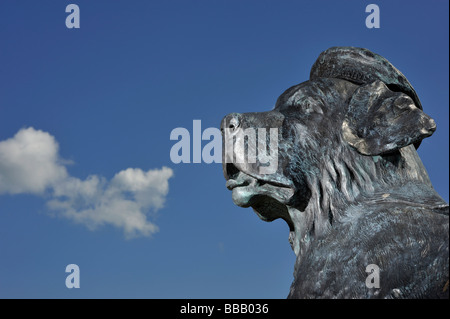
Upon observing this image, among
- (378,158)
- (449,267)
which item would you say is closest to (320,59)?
(378,158)

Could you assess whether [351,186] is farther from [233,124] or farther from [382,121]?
[233,124]

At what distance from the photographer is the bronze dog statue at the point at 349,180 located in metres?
4.38

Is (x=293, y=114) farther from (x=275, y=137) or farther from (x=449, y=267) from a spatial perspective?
(x=449, y=267)

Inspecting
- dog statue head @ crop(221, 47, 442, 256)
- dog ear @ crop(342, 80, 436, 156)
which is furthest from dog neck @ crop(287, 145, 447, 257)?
dog ear @ crop(342, 80, 436, 156)

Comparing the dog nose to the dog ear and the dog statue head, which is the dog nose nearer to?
the dog statue head

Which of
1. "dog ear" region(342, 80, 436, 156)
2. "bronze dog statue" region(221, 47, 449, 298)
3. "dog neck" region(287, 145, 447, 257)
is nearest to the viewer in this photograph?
"bronze dog statue" region(221, 47, 449, 298)

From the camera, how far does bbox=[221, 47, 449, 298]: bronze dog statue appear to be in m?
4.38

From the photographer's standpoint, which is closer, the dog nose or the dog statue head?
the dog statue head

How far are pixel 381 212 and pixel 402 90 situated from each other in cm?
115

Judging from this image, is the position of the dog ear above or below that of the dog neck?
above

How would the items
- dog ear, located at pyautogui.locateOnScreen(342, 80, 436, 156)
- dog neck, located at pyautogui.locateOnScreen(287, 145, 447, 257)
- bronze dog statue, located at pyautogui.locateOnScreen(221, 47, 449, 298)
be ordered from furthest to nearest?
dog neck, located at pyautogui.locateOnScreen(287, 145, 447, 257) < dog ear, located at pyautogui.locateOnScreen(342, 80, 436, 156) < bronze dog statue, located at pyautogui.locateOnScreen(221, 47, 449, 298)
